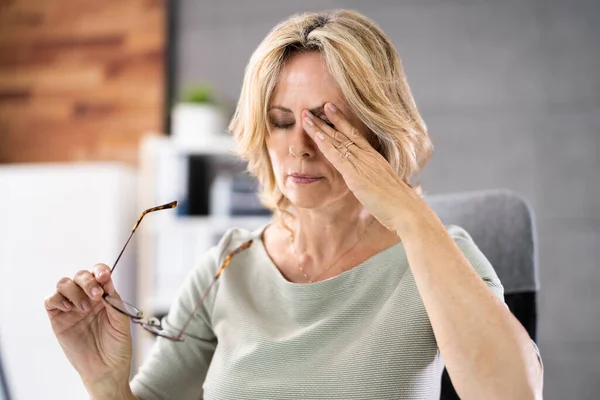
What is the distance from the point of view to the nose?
1.20 metres

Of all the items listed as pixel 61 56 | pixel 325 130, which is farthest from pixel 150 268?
pixel 325 130

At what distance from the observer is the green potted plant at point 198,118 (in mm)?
3318

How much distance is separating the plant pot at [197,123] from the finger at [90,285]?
2271 millimetres

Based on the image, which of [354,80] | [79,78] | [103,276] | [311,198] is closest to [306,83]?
[354,80]

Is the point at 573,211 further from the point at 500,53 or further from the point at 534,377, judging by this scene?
the point at 534,377

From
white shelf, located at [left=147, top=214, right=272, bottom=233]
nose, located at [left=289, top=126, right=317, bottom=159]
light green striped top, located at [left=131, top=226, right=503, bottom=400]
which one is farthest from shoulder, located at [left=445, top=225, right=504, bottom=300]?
white shelf, located at [left=147, top=214, right=272, bottom=233]

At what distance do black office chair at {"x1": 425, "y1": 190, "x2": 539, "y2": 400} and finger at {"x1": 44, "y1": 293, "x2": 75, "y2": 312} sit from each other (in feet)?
2.45

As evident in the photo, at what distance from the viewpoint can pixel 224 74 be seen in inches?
142

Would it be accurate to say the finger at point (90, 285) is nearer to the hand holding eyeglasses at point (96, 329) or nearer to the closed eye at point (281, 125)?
the hand holding eyeglasses at point (96, 329)

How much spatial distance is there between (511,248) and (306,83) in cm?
54

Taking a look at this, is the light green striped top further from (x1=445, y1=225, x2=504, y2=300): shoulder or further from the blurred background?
the blurred background

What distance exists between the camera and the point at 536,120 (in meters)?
3.16

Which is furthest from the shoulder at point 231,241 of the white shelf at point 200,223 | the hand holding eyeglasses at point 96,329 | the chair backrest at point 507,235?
the white shelf at point 200,223

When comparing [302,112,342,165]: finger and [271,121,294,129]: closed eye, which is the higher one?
[271,121,294,129]: closed eye
